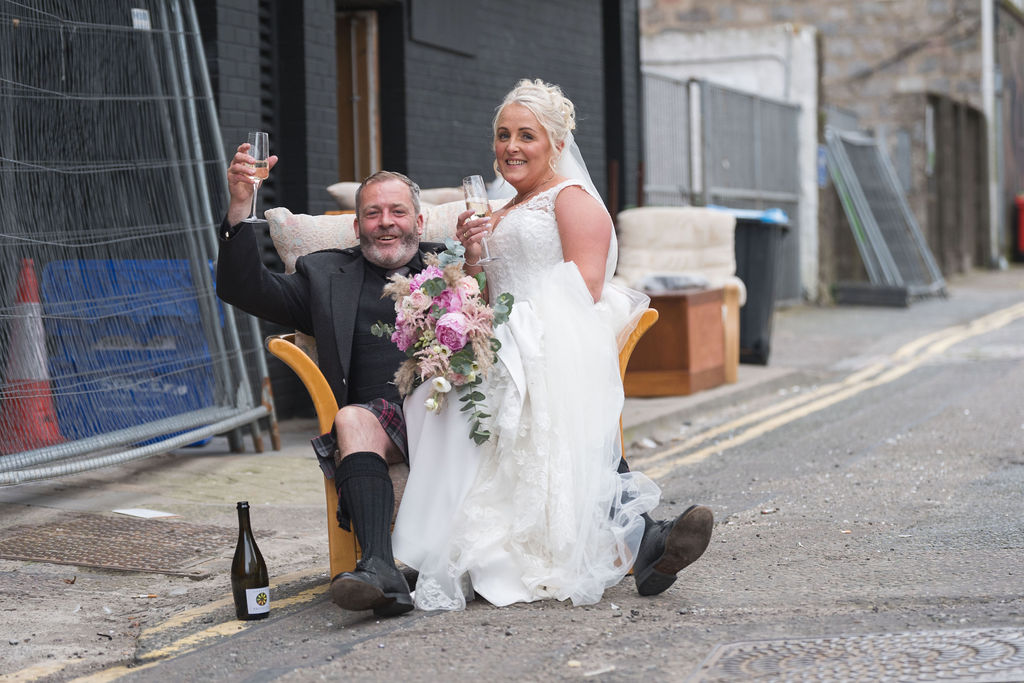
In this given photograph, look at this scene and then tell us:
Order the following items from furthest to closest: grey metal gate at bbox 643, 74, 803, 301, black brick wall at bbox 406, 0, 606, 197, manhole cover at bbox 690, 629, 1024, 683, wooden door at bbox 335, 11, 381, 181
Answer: grey metal gate at bbox 643, 74, 803, 301, black brick wall at bbox 406, 0, 606, 197, wooden door at bbox 335, 11, 381, 181, manhole cover at bbox 690, 629, 1024, 683

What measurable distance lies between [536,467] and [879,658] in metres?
1.43

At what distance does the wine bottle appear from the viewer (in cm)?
472

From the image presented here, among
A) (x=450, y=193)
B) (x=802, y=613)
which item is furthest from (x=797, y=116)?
(x=802, y=613)

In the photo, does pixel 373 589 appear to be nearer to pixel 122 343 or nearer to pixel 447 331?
pixel 447 331

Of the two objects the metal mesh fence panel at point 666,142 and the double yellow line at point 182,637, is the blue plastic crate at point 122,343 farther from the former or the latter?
the metal mesh fence panel at point 666,142

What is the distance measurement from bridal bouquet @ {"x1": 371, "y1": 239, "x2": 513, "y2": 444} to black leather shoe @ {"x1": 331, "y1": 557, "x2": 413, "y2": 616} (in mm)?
586

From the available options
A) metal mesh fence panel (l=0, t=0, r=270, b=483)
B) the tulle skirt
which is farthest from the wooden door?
the tulle skirt

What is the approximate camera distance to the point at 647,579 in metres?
4.71

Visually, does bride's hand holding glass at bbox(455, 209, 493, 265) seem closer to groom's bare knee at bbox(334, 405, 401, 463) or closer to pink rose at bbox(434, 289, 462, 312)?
pink rose at bbox(434, 289, 462, 312)

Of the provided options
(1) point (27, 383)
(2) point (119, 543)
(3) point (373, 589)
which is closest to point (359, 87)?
(1) point (27, 383)

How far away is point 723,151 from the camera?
17156mm

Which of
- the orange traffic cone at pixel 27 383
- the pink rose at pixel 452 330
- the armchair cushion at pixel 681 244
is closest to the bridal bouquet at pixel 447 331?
the pink rose at pixel 452 330

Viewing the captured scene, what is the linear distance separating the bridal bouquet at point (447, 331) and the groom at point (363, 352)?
0.28 meters

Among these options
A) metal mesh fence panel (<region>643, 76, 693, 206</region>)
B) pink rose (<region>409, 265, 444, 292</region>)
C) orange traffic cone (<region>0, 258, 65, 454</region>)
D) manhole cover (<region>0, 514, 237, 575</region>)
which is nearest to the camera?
pink rose (<region>409, 265, 444, 292</region>)
